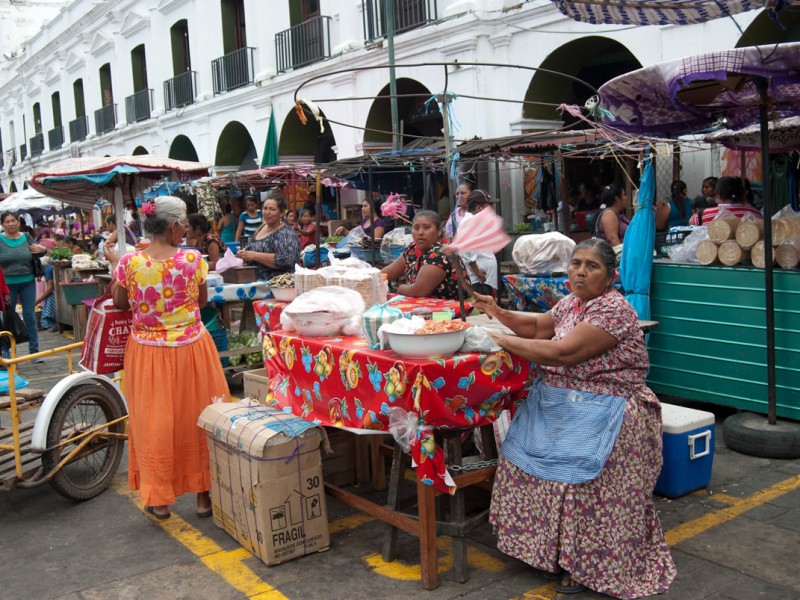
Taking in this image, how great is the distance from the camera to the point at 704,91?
5379 millimetres

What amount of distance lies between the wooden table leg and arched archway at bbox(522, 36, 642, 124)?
9133 mm

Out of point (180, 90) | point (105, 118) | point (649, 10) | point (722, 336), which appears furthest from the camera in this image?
point (105, 118)

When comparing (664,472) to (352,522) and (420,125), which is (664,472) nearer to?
(352,522)

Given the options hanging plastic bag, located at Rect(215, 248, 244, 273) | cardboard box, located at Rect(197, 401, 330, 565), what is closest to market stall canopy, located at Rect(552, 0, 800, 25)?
cardboard box, located at Rect(197, 401, 330, 565)

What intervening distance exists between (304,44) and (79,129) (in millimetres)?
16875

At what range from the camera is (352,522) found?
175 inches

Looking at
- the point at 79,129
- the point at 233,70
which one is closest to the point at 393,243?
the point at 233,70

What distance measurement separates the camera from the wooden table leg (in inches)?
140

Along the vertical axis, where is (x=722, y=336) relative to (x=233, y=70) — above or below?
below

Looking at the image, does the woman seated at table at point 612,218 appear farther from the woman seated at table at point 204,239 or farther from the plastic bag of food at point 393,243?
the plastic bag of food at point 393,243

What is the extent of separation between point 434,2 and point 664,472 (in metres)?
10.5

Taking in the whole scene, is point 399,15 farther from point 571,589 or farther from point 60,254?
point 571,589

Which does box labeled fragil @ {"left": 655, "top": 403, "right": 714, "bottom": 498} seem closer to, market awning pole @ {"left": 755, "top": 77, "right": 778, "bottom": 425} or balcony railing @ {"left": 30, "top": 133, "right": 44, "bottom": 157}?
market awning pole @ {"left": 755, "top": 77, "right": 778, "bottom": 425}

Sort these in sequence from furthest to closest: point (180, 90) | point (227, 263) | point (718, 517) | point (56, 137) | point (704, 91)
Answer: point (56, 137), point (180, 90), point (227, 263), point (704, 91), point (718, 517)
